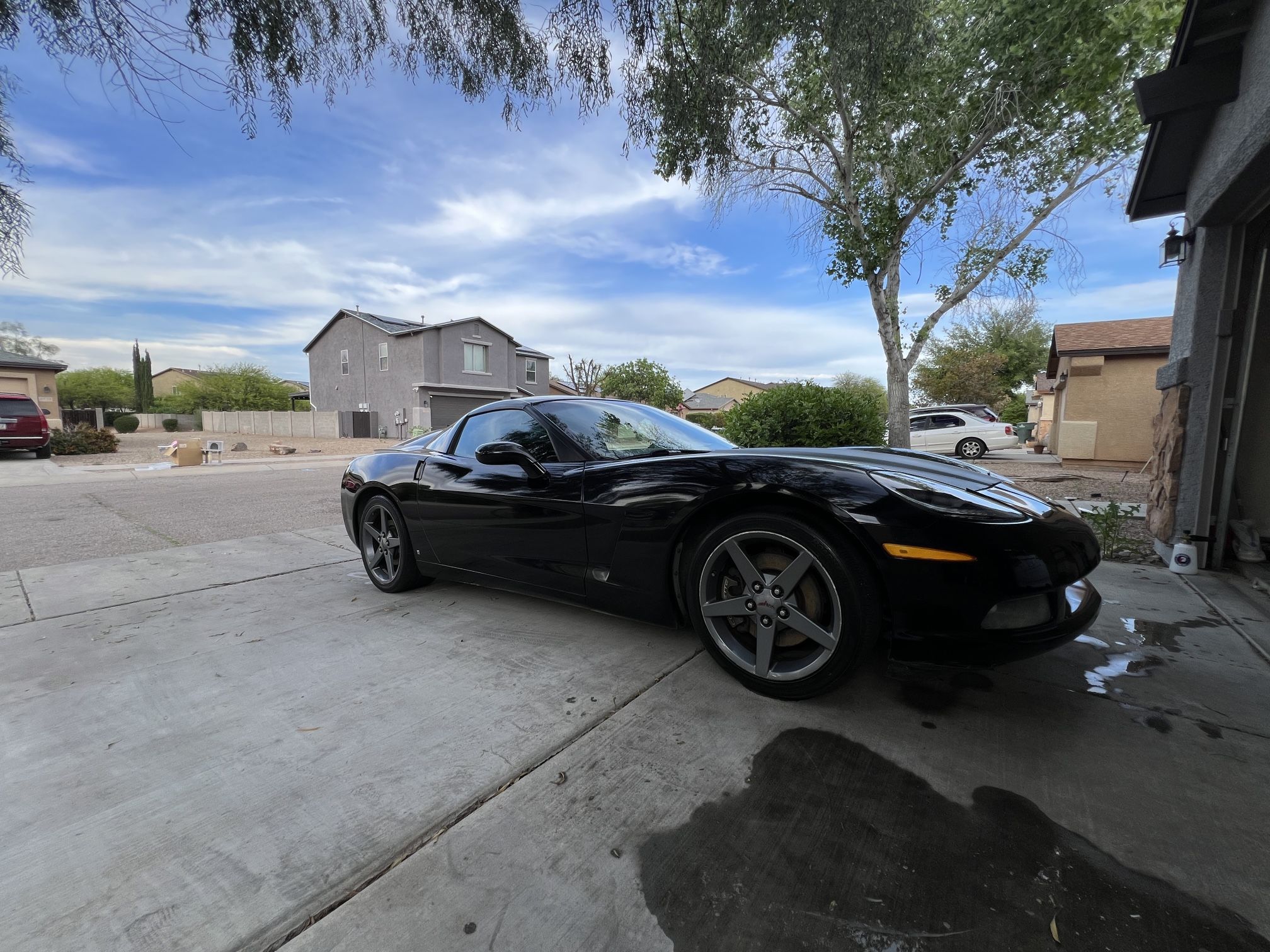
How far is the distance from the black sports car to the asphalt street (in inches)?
167

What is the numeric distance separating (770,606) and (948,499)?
0.74 metres

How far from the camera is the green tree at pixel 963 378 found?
36.6 meters

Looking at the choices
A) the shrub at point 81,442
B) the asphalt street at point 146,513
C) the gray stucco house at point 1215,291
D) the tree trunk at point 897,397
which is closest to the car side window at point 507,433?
the asphalt street at point 146,513

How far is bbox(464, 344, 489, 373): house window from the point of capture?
97.5 feet

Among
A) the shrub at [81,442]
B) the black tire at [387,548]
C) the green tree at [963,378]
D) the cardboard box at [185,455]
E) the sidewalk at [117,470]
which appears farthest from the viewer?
the green tree at [963,378]

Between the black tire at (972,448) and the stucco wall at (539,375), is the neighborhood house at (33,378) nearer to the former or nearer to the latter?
the stucco wall at (539,375)

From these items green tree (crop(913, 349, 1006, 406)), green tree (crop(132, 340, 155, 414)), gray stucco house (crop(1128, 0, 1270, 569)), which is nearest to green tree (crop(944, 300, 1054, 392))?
green tree (crop(913, 349, 1006, 406))

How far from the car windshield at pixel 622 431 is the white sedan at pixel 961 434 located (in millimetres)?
14356

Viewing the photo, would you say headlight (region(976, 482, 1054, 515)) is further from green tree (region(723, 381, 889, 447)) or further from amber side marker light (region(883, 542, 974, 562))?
green tree (region(723, 381, 889, 447))

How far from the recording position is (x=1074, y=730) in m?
2.06

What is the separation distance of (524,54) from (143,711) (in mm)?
3858

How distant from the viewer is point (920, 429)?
1658 centimetres

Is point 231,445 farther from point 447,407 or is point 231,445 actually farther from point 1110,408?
point 1110,408

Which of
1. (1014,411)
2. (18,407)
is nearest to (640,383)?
(1014,411)
